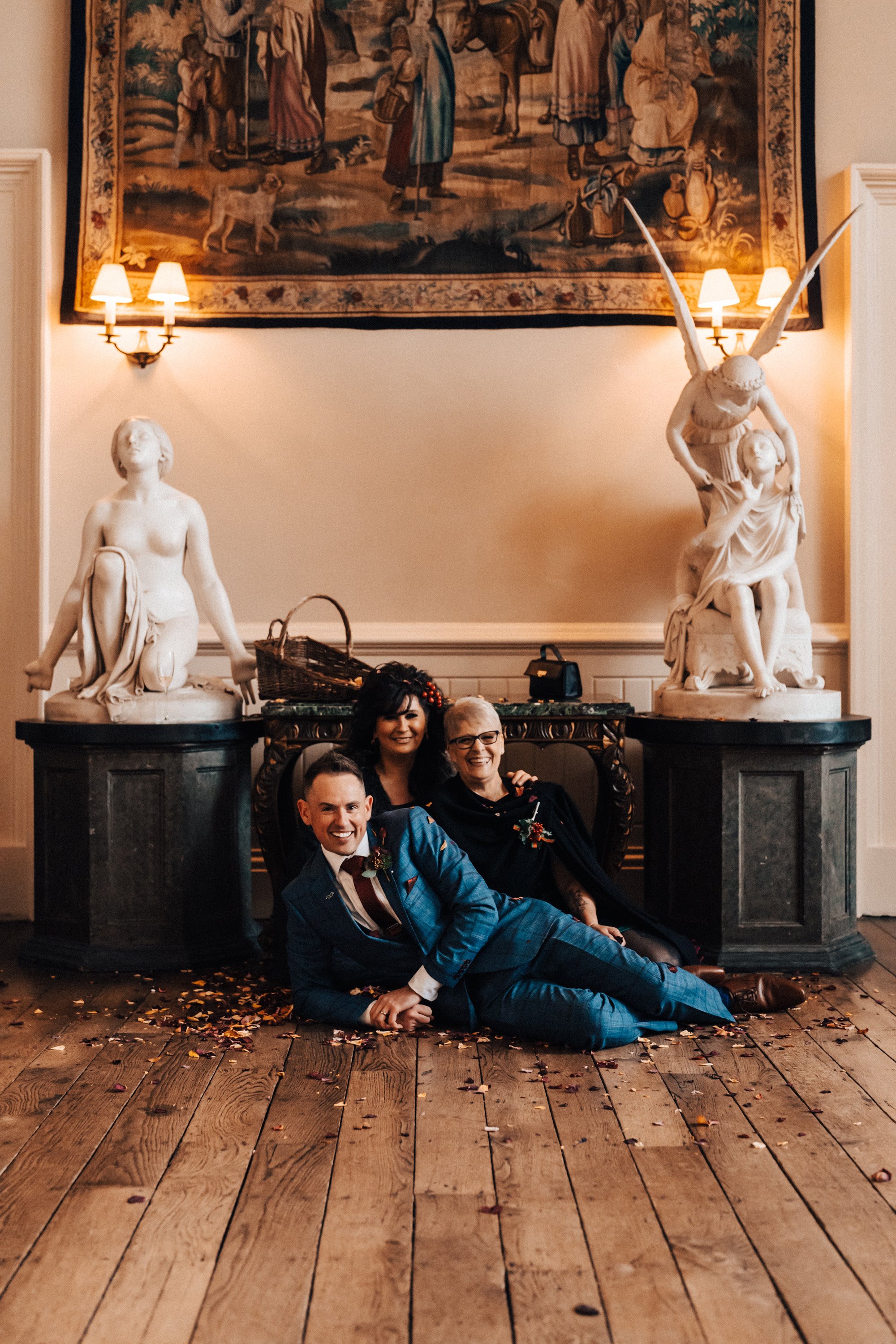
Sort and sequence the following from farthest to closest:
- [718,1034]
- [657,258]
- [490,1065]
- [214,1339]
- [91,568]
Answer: [657,258]
[91,568]
[718,1034]
[490,1065]
[214,1339]

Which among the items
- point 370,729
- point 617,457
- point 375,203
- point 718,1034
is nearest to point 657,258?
point 617,457

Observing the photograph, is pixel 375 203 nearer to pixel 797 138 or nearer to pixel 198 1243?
pixel 797 138

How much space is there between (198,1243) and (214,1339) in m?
0.31

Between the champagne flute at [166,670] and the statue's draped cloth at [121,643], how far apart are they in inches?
2.7

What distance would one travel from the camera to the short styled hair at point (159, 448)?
410cm

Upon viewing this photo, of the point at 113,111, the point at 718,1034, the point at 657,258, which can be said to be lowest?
the point at 718,1034

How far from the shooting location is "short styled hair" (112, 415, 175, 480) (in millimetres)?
4098

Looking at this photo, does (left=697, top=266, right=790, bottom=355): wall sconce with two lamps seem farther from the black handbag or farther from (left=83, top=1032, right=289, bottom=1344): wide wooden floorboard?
(left=83, top=1032, right=289, bottom=1344): wide wooden floorboard

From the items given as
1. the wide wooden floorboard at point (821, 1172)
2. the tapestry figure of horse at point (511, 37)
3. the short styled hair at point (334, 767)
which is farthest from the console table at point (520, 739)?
the tapestry figure of horse at point (511, 37)

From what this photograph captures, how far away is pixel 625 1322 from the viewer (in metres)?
1.75

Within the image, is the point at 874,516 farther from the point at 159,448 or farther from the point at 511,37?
the point at 159,448

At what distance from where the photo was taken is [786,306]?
4527 mm

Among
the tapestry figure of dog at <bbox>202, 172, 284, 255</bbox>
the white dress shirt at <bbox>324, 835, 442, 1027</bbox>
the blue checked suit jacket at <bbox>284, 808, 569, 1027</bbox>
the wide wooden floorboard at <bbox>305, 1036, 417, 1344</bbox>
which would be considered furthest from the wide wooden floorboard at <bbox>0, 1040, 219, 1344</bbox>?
the tapestry figure of dog at <bbox>202, 172, 284, 255</bbox>

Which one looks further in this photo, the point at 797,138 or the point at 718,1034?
the point at 797,138
